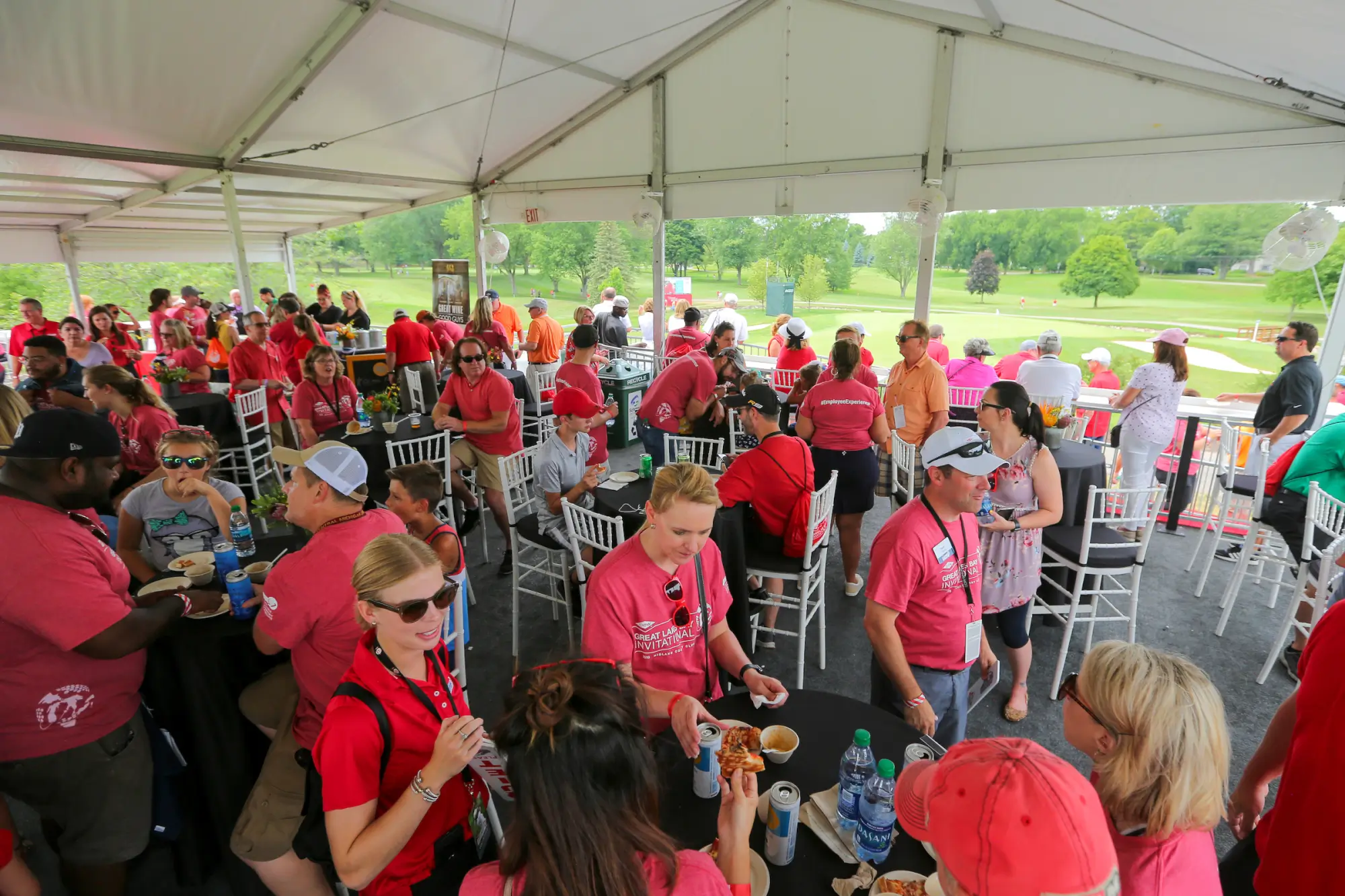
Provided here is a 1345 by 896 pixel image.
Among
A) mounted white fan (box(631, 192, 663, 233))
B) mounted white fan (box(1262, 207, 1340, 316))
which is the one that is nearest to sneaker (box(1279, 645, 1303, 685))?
mounted white fan (box(1262, 207, 1340, 316))

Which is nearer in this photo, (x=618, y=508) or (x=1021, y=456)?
(x=1021, y=456)

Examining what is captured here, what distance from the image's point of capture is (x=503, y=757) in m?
1.06

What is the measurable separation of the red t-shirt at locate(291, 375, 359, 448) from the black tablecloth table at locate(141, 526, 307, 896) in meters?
3.25

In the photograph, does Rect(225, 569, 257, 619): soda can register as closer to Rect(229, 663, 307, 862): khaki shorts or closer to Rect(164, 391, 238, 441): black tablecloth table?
Rect(229, 663, 307, 862): khaki shorts

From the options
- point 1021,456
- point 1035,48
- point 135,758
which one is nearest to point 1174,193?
point 1035,48

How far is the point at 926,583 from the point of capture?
2.09m

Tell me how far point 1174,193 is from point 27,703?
27.0 feet

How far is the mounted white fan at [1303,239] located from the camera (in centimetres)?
492

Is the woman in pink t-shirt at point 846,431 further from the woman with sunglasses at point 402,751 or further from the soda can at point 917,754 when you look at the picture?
the woman with sunglasses at point 402,751

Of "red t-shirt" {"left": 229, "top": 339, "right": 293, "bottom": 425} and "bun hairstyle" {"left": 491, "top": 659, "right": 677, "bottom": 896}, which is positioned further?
"red t-shirt" {"left": 229, "top": 339, "right": 293, "bottom": 425}

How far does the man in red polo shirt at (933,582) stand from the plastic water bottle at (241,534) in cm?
264

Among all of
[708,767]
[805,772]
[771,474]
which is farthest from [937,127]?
[708,767]

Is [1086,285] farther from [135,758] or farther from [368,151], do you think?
[135,758]

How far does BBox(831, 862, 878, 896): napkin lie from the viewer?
1.35 meters
